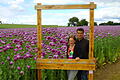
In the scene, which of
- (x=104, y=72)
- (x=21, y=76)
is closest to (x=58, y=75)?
(x=21, y=76)

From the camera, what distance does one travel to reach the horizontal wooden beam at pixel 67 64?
3967mm

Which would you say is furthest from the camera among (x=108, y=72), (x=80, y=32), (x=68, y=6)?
(x=108, y=72)

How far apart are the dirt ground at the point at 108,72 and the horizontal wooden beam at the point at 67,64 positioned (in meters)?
2.30

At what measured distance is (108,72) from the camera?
691 centimetres

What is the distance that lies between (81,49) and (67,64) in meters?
0.38

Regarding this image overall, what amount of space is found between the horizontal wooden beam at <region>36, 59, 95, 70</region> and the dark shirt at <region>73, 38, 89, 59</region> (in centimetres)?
18

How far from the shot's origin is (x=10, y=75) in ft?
11.9

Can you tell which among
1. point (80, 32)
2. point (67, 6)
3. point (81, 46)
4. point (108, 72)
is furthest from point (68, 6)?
point (108, 72)

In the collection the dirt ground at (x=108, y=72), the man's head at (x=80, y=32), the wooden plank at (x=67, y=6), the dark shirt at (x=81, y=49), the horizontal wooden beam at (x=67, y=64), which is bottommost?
the dirt ground at (x=108, y=72)

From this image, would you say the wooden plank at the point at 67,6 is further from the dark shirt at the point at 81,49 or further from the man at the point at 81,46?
the dark shirt at the point at 81,49

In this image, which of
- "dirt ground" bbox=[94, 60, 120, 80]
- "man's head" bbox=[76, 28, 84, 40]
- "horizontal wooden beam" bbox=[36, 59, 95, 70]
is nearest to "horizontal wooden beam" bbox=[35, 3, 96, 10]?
"man's head" bbox=[76, 28, 84, 40]

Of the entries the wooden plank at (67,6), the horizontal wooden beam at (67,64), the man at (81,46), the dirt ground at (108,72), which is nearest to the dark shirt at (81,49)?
the man at (81,46)

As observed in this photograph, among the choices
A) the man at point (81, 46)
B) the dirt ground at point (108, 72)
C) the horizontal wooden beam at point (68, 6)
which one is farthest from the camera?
the dirt ground at point (108, 72)

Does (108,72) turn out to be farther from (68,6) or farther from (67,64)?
(68,6)
